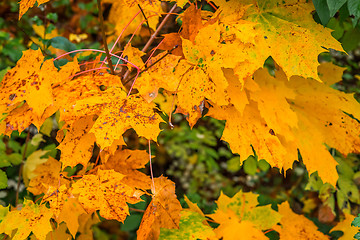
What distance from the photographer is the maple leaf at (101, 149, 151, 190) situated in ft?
4.24

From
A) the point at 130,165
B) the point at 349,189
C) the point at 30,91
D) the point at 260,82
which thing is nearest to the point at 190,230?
the point at 130,165

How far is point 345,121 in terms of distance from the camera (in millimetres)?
1326

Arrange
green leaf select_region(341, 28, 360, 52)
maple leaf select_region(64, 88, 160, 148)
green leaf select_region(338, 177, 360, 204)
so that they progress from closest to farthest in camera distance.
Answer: maple leaf select_region(64, 88, 160, 148)
green leaf select_region(341, 28, 360, 52)
green leaf select_region(338, 177, 360, 204)

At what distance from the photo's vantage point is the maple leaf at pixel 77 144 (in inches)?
42.4

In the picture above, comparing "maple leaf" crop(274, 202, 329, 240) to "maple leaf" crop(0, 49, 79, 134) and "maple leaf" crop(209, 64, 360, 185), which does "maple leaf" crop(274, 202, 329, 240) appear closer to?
"maple leaf" crop(209, 64, 360, 185)

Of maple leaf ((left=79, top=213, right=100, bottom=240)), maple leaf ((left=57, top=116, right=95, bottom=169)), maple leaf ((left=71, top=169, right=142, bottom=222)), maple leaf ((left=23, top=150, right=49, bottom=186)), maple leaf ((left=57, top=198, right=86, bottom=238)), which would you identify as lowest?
maple leaf ((left=79, top=213, right=100, bottom=240))

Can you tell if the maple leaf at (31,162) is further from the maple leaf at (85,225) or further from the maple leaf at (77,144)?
the maple leaf at (77,144)

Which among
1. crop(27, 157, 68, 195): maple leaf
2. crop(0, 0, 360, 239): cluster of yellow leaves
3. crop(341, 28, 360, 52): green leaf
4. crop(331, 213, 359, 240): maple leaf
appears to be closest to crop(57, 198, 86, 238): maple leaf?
crop(0, 0, 360, 239): cluster of yellow leaves

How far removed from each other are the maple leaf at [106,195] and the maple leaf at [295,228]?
661 mm

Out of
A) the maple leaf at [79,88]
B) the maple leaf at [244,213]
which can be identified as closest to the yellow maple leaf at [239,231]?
the maple leaf at [244,213]

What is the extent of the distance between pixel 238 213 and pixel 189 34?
742 mm

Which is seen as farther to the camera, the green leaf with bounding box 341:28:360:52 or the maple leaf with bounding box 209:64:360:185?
the green leaf with bounding box 341:28:360:52

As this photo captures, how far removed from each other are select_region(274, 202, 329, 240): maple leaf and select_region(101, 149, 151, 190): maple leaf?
0.55m

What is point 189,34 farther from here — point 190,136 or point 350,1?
point 190,136
